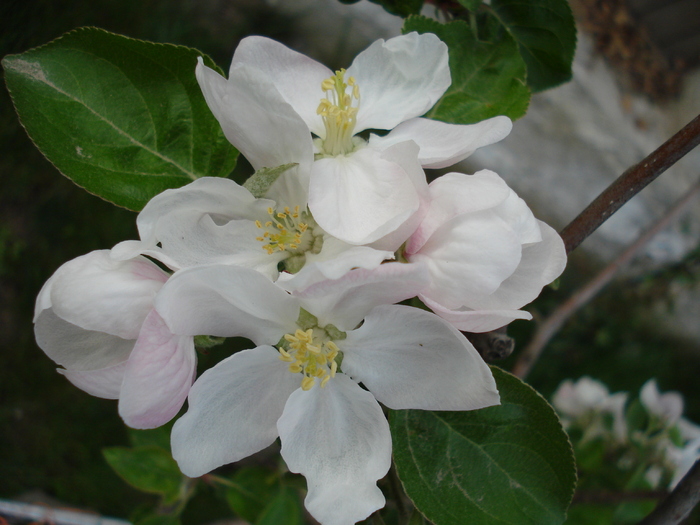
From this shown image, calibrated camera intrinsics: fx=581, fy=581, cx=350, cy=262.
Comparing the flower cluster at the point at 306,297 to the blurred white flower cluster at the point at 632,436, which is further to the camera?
the blurred white flower cluster at the point at 632,436

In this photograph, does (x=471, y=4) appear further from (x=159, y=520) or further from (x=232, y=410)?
(x=159, y=520)

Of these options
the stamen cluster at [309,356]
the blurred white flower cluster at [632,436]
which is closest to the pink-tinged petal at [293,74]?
the stamen cluster at [309,356]

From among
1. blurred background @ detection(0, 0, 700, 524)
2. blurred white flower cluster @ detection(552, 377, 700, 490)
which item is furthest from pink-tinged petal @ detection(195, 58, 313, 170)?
blurred background @ detection(0, 0, 700, 524)

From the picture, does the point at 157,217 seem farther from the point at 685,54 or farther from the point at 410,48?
the point at 685,54

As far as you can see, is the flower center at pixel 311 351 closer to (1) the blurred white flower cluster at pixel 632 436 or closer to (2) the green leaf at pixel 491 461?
(2) the green leaf at pixel 491 461

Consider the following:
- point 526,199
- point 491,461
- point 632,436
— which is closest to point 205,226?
point 491,461

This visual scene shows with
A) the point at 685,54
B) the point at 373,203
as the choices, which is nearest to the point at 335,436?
the point at 373,203
